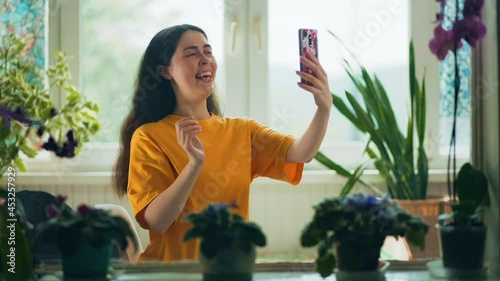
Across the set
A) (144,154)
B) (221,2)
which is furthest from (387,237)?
(221,2)

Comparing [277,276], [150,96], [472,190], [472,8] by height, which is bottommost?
[277,276]

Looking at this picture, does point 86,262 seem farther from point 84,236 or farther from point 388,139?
point 388,139

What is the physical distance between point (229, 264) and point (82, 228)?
0.16 m

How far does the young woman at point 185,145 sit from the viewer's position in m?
1.02

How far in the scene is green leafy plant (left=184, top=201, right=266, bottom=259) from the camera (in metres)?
0.83

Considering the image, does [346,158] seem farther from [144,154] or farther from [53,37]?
[144,154]

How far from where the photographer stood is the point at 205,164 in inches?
41.6

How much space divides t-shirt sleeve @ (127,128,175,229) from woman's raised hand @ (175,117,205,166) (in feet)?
0.28

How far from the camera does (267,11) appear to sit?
1956 millimetres

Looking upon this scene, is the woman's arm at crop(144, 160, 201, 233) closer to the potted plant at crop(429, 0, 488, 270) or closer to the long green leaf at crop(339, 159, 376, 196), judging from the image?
the potted plant at crop(429, 0, 488, 270)

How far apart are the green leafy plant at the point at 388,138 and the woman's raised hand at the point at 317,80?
79 cm

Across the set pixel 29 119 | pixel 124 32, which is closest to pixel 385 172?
pixel 124 32

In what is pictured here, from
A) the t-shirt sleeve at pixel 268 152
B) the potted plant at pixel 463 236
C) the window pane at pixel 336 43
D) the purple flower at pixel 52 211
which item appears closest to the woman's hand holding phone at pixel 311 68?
the t-shirt sleeve at pixel 268 152

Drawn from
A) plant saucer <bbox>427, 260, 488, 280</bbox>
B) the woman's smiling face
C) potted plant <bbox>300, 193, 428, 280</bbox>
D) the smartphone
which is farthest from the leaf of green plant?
the woman's smiling face
